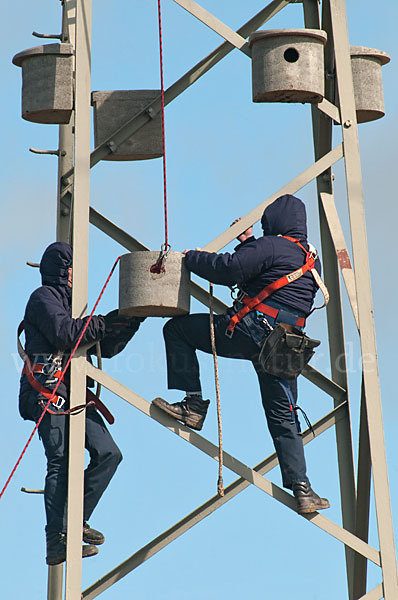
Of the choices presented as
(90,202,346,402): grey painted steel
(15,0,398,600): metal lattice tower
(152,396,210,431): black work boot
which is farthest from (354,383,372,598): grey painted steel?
(152,396,210,431): black work boot

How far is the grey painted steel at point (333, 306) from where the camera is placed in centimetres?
1324

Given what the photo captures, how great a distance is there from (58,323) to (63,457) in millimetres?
1026

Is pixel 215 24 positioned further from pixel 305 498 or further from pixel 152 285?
pixel 305 498

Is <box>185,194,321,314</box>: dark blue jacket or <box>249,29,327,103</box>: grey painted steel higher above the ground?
<box>249,29,327,103</box>: grey painted steel

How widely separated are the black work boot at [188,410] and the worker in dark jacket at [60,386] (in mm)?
679

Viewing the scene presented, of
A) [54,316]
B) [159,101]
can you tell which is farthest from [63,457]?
[159,101]

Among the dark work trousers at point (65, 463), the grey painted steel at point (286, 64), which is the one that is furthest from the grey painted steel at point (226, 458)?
the grey painted steel at point (286, 64)

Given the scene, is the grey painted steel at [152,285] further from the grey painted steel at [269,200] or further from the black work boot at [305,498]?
the black work boot at [305,498]

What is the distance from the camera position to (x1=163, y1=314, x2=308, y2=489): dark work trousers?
11.4 meters

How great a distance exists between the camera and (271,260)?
11.4 meters

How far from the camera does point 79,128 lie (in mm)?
11867

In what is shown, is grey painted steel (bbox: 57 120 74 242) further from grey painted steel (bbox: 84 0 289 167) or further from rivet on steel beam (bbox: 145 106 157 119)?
rivet on steel beam (bbox: 145 106 157 119)

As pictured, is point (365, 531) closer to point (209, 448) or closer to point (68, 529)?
point (209, 448)

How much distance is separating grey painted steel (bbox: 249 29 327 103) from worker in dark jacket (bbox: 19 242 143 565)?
2.07 meters
